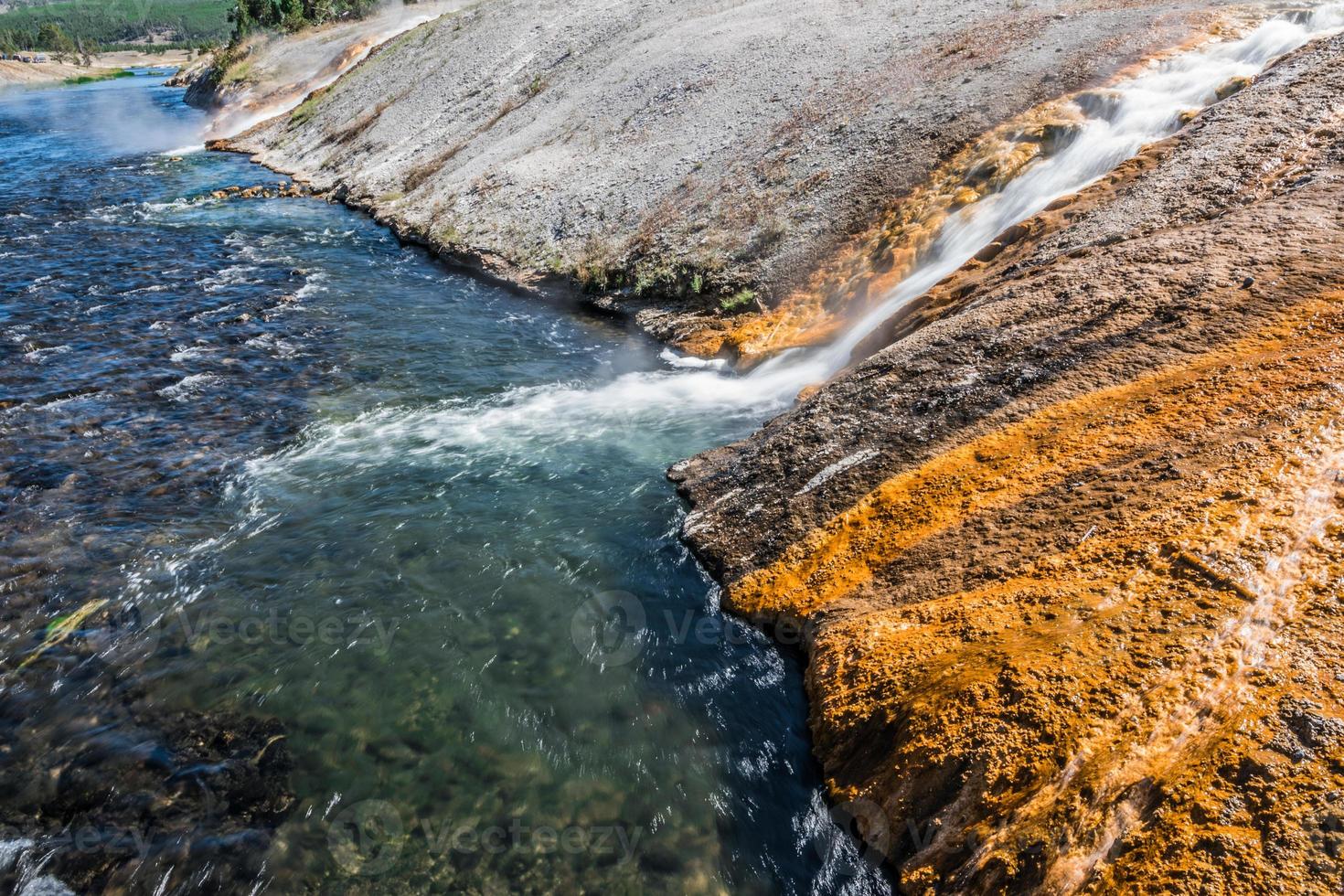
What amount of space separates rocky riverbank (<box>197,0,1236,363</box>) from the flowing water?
1.80 meters

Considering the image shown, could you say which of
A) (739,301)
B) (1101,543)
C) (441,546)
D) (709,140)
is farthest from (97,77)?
(1101,543)

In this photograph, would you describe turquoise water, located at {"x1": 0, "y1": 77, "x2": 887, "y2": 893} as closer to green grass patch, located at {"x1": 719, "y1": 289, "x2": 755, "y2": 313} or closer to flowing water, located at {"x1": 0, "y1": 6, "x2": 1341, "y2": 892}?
flowing water, located at {"x1": 0, "y1": 6, "x2": 1341, "y2": 892}

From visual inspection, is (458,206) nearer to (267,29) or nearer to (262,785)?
(262,785)

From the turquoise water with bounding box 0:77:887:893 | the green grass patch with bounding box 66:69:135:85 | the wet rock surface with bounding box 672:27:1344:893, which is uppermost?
the green grass patch with bounding box 66:69:135:85

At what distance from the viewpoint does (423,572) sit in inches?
352

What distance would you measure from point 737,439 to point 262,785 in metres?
7.76

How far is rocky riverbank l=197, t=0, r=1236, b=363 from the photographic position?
1577cm

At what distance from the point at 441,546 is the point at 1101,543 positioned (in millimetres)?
7357

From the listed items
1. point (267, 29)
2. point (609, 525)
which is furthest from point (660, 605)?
point (267, 29)

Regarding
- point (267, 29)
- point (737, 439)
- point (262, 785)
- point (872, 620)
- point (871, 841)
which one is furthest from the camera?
point (267, 29)

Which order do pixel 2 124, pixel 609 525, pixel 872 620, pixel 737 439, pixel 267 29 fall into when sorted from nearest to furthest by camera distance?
pixel 872 620, pixel 609 525, pixel 737 439, pixel 2 124, pixel 267 29

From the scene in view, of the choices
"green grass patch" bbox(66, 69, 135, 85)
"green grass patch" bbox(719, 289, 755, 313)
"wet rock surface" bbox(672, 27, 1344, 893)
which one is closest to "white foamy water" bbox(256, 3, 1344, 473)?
"green grass patch" bbox(719, 289, 755, 313)

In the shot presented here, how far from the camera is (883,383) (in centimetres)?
902

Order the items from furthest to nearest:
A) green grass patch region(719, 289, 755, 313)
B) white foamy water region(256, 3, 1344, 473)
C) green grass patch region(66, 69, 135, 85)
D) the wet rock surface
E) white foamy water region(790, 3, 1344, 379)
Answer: green grass patch region(66, 69, 135, 85)
green grass patch region(719, 289, 755, 313)
white foamy water region(790, 3, 1344, 379)
white foamy water region(256, 3, 1344, 473)
the wet rock surface
